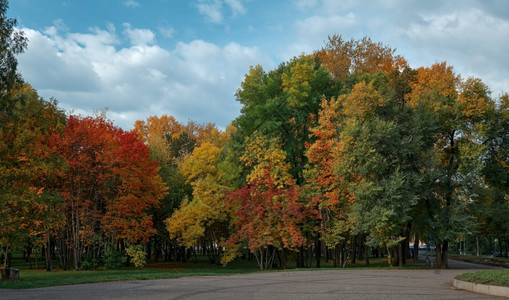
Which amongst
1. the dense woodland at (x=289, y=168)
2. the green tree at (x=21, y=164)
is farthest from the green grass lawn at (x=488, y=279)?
the green tree at (x=21, y=164)

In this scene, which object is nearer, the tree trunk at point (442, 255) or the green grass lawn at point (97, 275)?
the green grass lawn at point (97, 275)

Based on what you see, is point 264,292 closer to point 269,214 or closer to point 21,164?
point 21,164

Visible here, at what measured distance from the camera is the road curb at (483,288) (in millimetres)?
12174

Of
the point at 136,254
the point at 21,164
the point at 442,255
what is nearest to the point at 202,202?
the point at 136,254

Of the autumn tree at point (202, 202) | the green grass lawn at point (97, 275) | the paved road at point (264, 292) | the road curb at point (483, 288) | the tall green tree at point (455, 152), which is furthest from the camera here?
the autumn tree at point (202, 202)

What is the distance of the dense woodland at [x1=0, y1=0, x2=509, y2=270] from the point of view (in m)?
21.8

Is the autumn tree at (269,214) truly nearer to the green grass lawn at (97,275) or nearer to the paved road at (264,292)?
the green grass lawn at (97,275)

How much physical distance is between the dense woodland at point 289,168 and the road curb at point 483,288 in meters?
9.23

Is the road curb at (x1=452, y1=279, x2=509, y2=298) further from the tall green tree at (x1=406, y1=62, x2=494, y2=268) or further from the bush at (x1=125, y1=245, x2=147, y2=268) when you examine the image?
the bush at (x1=125, y1=245, x2=147, y2=268)

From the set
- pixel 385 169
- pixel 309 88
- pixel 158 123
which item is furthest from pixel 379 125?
pixel 158 123

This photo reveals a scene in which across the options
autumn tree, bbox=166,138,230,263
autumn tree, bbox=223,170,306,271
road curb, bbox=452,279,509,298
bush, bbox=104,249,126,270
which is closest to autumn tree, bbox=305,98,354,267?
autumn tree, bbox=223,170,306,271

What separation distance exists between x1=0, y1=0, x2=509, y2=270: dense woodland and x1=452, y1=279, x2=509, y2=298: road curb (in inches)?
363

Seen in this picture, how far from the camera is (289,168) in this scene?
3052 cm

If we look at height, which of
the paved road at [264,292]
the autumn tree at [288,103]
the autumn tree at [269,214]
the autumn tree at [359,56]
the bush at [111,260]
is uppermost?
the autumn tree at [359,56]
